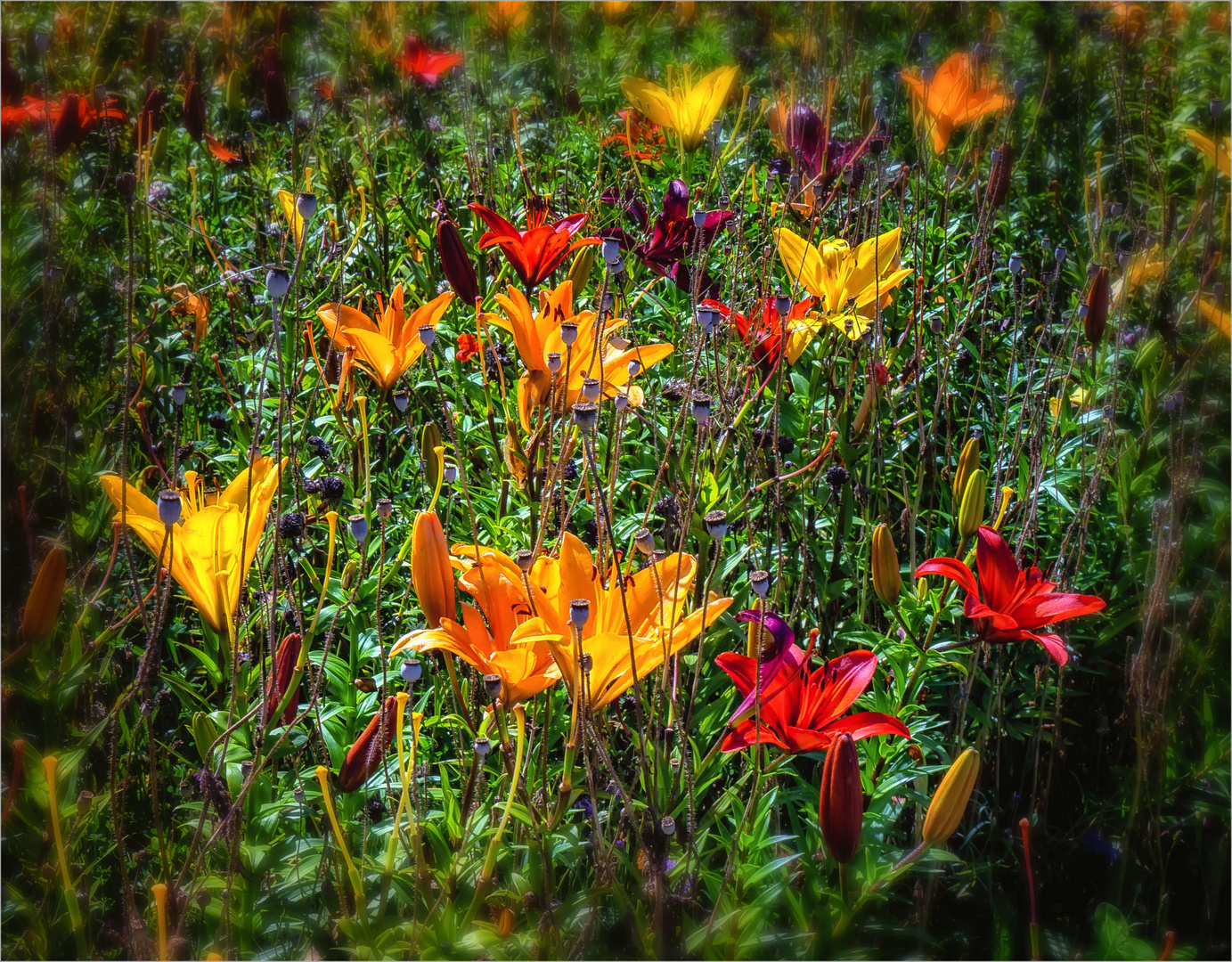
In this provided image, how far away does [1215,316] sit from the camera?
108cm

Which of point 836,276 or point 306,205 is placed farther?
point 836,276

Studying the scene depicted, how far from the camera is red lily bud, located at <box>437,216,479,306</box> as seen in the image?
108cm

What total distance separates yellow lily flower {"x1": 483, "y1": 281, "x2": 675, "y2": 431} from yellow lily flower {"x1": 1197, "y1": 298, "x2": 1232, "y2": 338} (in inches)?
24.5

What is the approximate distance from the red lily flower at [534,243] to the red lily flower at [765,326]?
184 millimetres

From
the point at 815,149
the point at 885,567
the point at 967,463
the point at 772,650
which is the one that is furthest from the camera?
the point at 815,149

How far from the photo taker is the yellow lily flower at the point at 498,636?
66 centimetres

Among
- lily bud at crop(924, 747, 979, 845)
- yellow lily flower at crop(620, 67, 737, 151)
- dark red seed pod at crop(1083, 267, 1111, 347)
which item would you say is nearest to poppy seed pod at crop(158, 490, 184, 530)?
lily bud at crop(924, 747, 979, 845)

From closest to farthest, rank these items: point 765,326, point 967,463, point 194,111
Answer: point 967,463
point 765,326
point 194,111

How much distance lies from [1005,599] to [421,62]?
1.88m

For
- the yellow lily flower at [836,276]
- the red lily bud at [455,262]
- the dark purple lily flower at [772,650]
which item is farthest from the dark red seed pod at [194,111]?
the dark purple lily flower at [772,650]

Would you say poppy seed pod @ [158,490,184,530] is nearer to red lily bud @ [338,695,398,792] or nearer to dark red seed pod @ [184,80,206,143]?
red lily bud @ [338,695,398,792]

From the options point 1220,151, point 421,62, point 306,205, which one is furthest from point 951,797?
point 421,62

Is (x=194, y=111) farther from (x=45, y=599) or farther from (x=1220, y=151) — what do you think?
(x=1220, y=151)

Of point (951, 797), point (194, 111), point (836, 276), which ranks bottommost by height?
point (951, 797)
